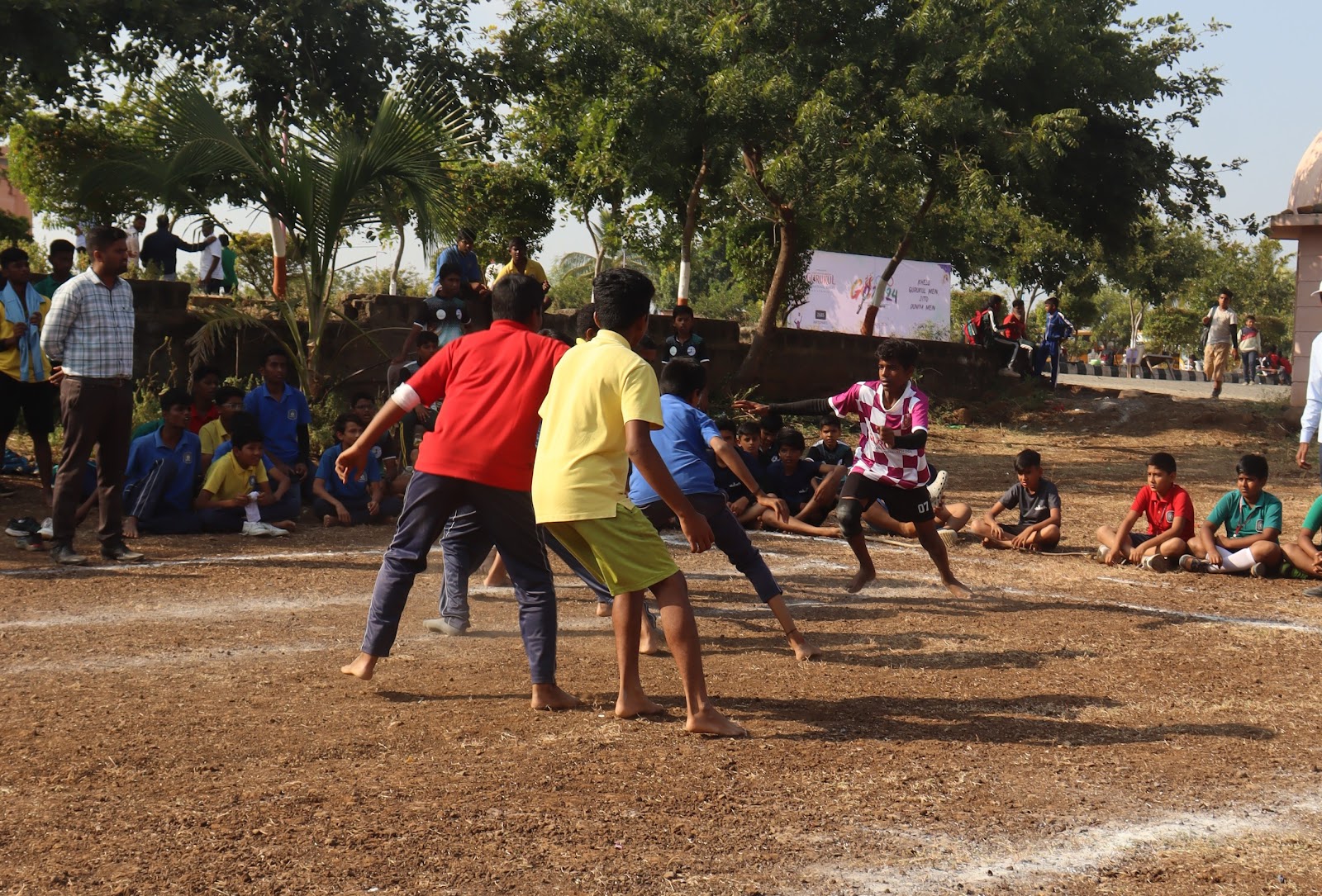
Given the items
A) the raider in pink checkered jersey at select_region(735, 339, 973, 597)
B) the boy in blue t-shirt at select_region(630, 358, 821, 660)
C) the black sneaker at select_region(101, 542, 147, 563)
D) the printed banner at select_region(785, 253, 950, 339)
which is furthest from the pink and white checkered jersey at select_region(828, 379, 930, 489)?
the printed banner at select_region(785, 253, 950, 339)

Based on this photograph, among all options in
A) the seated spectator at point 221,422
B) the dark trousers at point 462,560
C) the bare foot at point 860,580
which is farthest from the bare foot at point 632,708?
the seated spectator at point 221,422

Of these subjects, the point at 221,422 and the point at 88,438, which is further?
the point at 221,422

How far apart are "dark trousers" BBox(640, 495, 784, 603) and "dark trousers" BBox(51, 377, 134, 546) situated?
3.79 m

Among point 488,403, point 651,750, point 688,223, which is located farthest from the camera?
point 688,223

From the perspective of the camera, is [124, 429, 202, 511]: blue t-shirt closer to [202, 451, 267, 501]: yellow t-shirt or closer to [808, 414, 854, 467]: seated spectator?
[202, 451, 267, 501]: yellow t-shirt

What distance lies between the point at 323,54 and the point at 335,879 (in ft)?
39.8

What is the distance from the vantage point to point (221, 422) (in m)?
10.9

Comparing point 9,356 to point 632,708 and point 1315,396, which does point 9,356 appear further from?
point 1315,396

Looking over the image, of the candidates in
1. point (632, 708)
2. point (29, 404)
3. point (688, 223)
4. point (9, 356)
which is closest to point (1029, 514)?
point (632, 708)

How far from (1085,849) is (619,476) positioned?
2101 millimetres

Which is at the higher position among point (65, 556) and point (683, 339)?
point (683, 339)

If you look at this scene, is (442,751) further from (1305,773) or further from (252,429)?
(252,429)

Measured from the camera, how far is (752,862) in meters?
3.88

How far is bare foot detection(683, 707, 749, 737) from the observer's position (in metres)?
5.12
